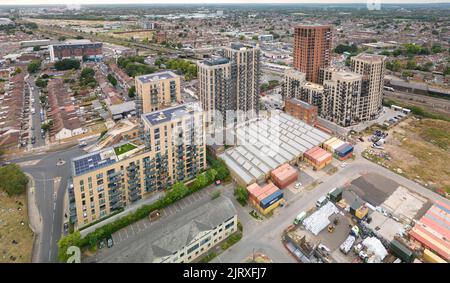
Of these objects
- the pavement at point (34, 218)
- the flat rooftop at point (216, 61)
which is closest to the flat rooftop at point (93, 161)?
the pavement at point (34, 218)

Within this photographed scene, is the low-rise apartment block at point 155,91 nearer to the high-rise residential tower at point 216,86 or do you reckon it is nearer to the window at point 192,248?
the high-rise residential tower at point 216,86

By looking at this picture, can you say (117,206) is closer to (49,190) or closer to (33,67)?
(49,190)

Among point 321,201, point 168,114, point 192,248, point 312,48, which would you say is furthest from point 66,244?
point 312,48

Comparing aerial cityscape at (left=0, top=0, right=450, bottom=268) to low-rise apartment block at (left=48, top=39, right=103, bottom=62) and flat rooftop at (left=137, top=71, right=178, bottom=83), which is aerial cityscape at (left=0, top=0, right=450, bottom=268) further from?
low-rise apartment block at (left=48, top=39, right=103, bottom=62)

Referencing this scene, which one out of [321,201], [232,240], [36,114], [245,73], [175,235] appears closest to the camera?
[175,235]

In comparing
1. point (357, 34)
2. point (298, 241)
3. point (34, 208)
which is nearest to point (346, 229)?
point (298, 241)

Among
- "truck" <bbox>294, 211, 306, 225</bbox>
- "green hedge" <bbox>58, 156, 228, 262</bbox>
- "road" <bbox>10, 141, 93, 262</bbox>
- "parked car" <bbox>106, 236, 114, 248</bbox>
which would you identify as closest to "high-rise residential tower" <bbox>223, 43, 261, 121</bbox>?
"green hedge" <bbox>58, 156, 228, 262</bbox>
